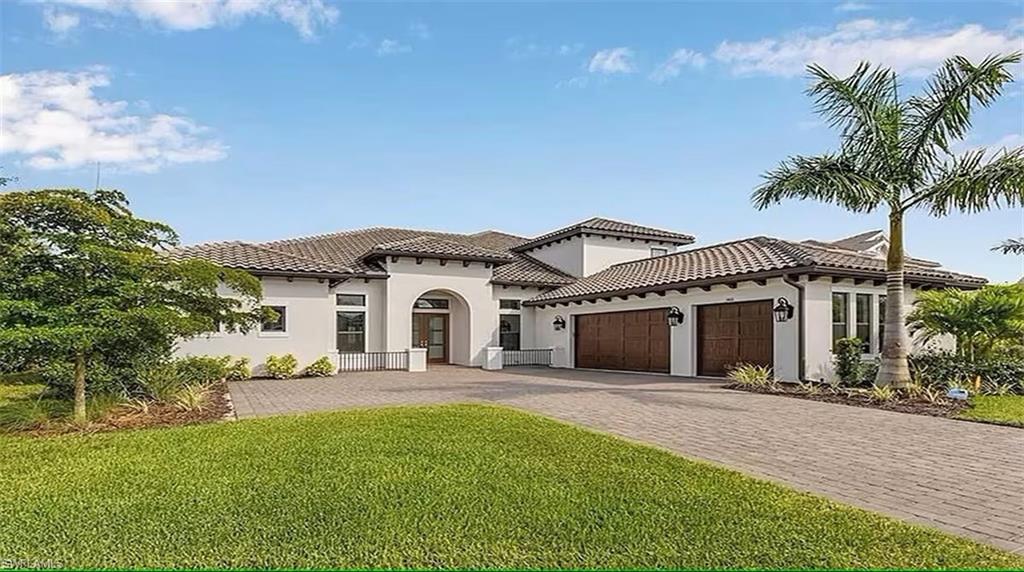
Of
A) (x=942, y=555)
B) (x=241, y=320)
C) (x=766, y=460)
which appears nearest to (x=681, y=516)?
(x=942, y=555)

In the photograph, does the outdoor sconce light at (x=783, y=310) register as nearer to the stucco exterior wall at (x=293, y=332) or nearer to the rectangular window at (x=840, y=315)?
the rectangular window at (x=840, y=315)

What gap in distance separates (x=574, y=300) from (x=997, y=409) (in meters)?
14.3

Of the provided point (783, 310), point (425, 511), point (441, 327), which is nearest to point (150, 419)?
point (425, 511)

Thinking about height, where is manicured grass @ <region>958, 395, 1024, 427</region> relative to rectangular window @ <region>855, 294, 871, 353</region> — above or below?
below

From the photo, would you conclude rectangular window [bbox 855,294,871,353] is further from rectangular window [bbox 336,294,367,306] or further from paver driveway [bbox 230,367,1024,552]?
rectangular window [bbox 336,294,367,306]

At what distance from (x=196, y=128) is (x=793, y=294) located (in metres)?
15.9

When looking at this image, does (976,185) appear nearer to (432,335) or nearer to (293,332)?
(293,332)

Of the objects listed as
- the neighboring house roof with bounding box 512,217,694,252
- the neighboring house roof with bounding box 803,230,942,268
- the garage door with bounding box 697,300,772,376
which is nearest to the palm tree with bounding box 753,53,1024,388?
the garage door with bounding box 697,300,772,376

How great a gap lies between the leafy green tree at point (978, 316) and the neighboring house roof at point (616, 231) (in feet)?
46.9

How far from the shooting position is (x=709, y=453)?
7.67 meters

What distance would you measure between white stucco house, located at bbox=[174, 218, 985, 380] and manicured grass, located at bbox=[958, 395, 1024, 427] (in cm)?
357

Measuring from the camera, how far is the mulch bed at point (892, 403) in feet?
37.6

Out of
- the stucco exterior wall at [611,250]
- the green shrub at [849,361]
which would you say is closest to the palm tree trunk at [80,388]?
the green shrub at [849,361]

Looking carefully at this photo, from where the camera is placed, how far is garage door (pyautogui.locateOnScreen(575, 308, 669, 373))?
20.6m
